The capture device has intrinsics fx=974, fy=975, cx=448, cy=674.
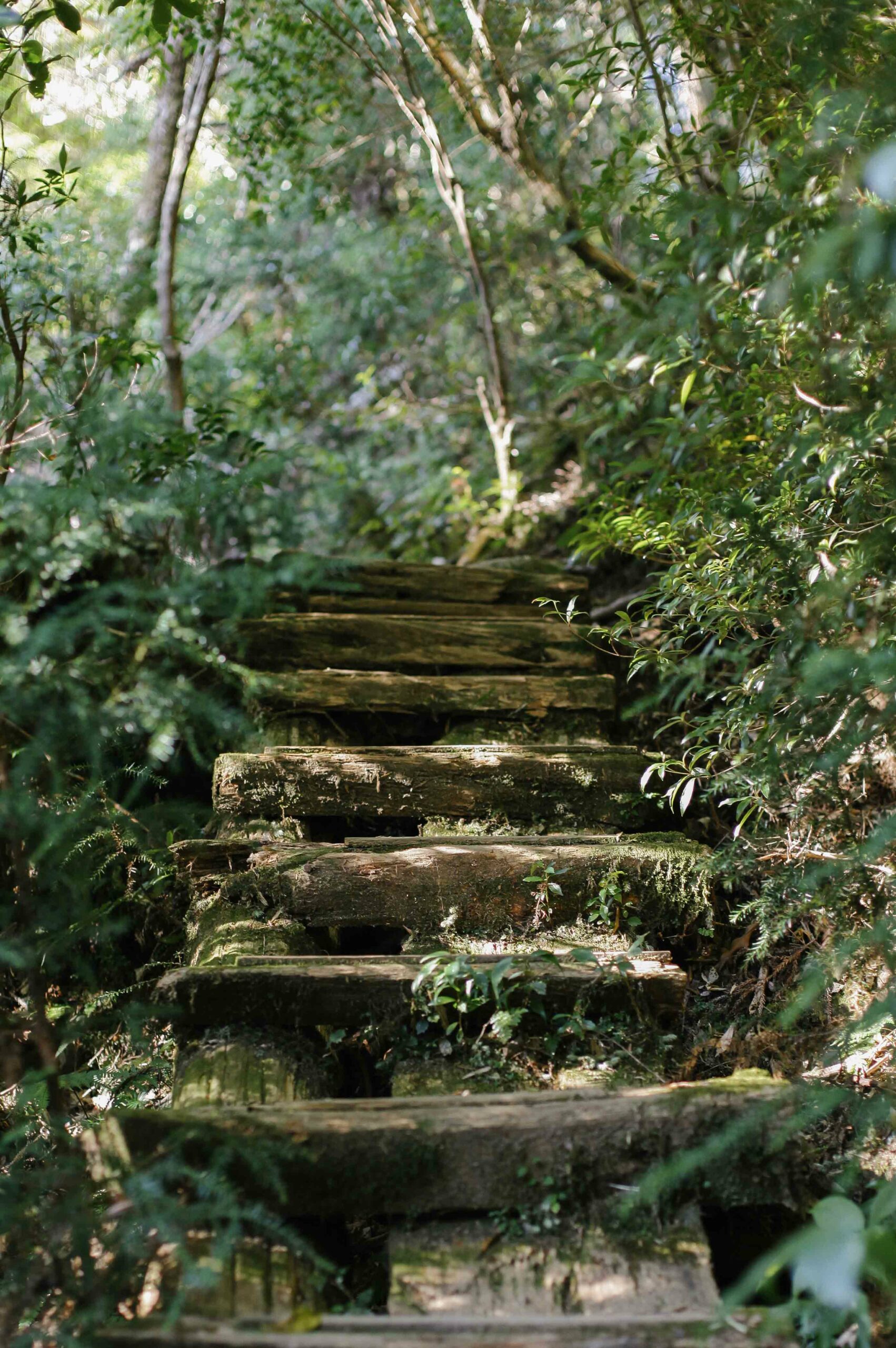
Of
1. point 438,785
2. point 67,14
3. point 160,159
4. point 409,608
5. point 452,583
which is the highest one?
point 160,159

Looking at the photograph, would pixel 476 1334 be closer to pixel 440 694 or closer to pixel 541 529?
pixel 440 694

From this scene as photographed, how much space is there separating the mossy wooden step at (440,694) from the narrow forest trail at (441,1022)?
0.04 ft

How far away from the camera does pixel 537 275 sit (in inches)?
251

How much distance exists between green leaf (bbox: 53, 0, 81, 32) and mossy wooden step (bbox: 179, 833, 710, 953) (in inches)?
84.9

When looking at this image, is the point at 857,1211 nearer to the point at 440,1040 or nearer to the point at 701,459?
the point at 440,1040

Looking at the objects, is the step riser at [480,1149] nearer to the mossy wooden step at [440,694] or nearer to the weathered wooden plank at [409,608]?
the mossy wooden step at [440,694]

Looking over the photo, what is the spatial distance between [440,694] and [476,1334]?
2.03 m

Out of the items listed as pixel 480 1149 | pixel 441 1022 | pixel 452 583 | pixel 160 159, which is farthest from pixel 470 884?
pixel 160 159

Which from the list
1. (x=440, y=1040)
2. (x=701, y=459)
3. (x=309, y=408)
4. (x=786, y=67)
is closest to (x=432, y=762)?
(x=440, y=1040)

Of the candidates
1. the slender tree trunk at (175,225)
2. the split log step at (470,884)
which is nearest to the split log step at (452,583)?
the slender tree trunk at (175,225)

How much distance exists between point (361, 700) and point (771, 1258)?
214cm

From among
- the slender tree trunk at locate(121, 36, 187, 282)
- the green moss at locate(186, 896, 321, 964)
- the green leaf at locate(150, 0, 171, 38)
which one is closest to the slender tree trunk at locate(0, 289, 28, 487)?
the green leaf at locate(150, 0, 171, 38)

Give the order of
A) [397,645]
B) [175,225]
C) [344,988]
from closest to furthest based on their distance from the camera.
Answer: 1. [344,988]
2. [397,645]
3. [175,225]

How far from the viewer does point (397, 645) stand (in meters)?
3.45
